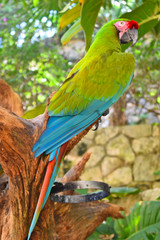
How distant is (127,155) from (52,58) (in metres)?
1.54

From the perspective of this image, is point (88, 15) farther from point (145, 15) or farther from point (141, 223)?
point (141, 223)

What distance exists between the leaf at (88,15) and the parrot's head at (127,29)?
23 cm

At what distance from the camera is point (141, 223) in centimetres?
140

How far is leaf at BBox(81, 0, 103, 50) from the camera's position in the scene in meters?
0.98

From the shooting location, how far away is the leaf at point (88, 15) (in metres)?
0.98

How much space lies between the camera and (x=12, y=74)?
2.73 meters

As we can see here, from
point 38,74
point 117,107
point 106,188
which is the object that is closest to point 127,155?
point 117,107

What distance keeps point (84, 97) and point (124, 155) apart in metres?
2.67

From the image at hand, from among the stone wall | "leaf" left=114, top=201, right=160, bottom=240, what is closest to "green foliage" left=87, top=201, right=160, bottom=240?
"leaf" left=114, top=201, right=160, bottom=240

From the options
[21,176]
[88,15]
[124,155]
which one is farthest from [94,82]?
[124,155]

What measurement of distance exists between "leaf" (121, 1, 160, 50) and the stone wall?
2245 millimetres

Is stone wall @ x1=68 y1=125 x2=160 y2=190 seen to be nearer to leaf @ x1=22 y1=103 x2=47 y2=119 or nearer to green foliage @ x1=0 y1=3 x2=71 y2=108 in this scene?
green foliage @ x1=0 y1=3 x2=71 y2=108

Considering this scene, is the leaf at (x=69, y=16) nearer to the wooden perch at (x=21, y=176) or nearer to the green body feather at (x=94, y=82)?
the green body feather at (x=94, y=82)

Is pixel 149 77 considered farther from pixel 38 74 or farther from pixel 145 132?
pixel 38 74
